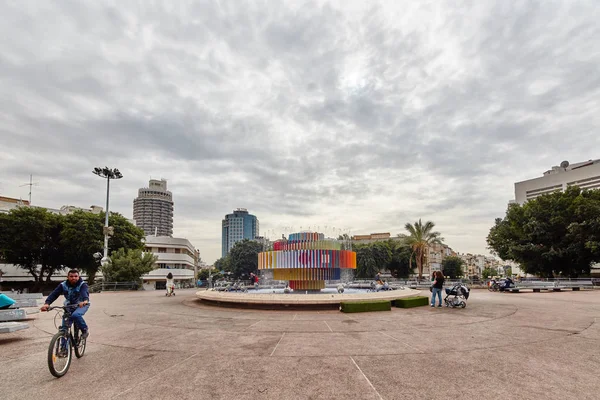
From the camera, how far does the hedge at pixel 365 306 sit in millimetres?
13781

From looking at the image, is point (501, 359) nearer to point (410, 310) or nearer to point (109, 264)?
point (410, 310)

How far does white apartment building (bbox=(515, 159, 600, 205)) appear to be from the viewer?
78.7 m

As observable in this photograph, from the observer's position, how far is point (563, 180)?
88.2 m

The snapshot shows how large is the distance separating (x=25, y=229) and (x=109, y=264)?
48.7ft

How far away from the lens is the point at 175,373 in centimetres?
595

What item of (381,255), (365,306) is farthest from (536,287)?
(381,255)

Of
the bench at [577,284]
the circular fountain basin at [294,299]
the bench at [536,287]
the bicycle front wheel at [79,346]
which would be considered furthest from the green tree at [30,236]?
the bench at [577,284]

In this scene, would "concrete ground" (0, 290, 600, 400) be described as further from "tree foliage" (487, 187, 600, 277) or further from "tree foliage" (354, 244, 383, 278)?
"tree foliage" (354, 244, 383, 278)

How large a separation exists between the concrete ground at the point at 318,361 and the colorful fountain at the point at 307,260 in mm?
8691

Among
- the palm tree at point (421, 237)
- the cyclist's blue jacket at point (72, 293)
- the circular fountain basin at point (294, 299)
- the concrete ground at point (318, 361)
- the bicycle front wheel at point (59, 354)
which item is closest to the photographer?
the concrete ground at point (318, 361)

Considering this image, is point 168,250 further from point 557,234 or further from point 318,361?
point 318,361

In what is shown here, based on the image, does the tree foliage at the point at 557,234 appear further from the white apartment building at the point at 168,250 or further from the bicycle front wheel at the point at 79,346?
the white apartment building at the point at 168,250

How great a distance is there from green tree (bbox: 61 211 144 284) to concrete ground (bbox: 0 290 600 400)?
33.8m

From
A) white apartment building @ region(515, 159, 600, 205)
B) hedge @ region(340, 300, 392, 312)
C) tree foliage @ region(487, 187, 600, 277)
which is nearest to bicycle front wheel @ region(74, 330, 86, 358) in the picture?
hedge @ region(340, 300, 392, 312)
